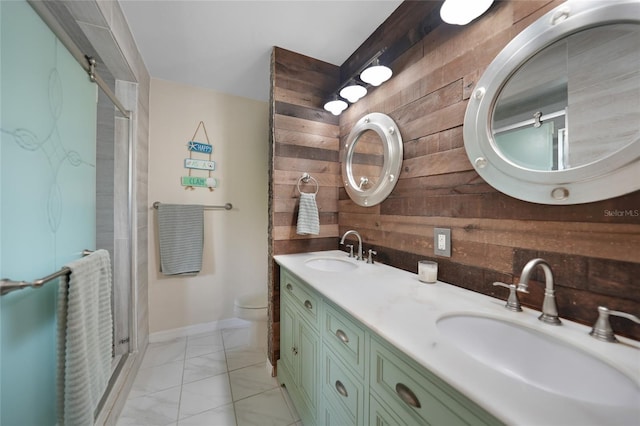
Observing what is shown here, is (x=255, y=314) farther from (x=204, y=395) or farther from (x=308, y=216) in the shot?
(x=308, y=216)

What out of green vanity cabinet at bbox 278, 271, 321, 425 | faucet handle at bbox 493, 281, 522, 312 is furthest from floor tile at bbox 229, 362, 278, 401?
faucet handle at bbox 493, 281, 522, 312

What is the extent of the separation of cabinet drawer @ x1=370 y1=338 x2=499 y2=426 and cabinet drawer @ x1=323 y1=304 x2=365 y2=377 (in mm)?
63

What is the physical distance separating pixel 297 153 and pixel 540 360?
1587 millimetres

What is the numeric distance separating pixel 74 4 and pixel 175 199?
4.48ft

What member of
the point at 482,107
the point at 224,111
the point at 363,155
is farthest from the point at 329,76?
the point at 482,107

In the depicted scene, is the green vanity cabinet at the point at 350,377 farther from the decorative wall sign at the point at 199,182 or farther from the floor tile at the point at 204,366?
the decorative wall sign at the point at 199,182

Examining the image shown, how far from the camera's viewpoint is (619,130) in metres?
0.61

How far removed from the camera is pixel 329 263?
1.64 metres

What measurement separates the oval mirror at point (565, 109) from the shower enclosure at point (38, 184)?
5.48ft

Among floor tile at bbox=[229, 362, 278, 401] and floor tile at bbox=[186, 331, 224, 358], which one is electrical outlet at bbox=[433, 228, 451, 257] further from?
floor tile at bbox=[186, 331, 224, 358]

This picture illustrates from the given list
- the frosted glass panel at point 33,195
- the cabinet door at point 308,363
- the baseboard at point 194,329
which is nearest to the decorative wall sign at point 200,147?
the frosted glass panel at point 33,195

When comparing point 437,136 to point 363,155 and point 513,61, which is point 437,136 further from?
point 363,155

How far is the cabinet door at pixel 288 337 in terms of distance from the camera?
4.39 feet

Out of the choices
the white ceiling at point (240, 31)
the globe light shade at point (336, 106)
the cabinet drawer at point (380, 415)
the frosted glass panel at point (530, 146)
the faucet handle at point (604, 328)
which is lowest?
the cabinet drawer at point (380, 415)
